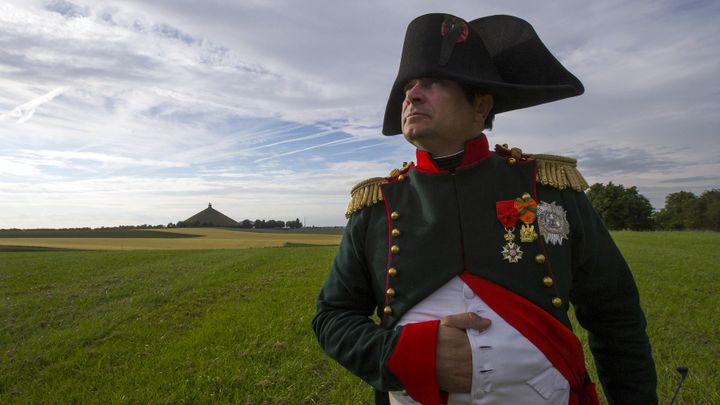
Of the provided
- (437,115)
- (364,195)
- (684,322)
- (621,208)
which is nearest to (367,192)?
(364,195)

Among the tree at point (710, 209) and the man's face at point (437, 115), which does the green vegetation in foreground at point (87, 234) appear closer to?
the man's face at point (437, 115)

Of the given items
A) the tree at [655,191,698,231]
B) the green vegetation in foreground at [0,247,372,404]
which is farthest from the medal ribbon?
the tree at [655,191,698,231]

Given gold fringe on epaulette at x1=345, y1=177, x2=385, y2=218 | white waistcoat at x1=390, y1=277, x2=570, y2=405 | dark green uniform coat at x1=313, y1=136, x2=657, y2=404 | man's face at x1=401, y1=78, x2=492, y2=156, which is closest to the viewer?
white waistcoat at x1=390, y1=277, x2=570, y2=405

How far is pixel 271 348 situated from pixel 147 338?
2530mm

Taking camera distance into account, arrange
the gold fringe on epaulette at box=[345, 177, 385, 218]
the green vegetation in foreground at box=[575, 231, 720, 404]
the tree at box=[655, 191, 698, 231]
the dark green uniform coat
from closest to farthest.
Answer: the dark green uniform coat → the gold fringe on epaulette at box=[345, 177, 385, 218] → the green vegetation in foreground at box=[575, 231, 720, 404] → the tree at box=[655, 191, 698, 231]

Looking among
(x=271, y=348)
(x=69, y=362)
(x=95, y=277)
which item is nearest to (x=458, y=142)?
(x=271, y=348)

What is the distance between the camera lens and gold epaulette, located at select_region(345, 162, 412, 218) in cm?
250

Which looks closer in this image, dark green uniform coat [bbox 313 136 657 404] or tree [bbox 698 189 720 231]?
dark green uniform coat [bbox 313 136 657 404]

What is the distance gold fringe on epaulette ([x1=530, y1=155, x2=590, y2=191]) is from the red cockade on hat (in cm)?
24

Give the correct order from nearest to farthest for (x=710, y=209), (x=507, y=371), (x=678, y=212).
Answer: (x=507, y=371) < (x=710, y=209) < (x=678, y=212)

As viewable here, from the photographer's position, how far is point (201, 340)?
781 centimetres

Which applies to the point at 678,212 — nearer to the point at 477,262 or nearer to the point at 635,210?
the point at 635,210

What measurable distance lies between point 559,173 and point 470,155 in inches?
17.5

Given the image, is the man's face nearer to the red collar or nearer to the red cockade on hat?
the red collar
